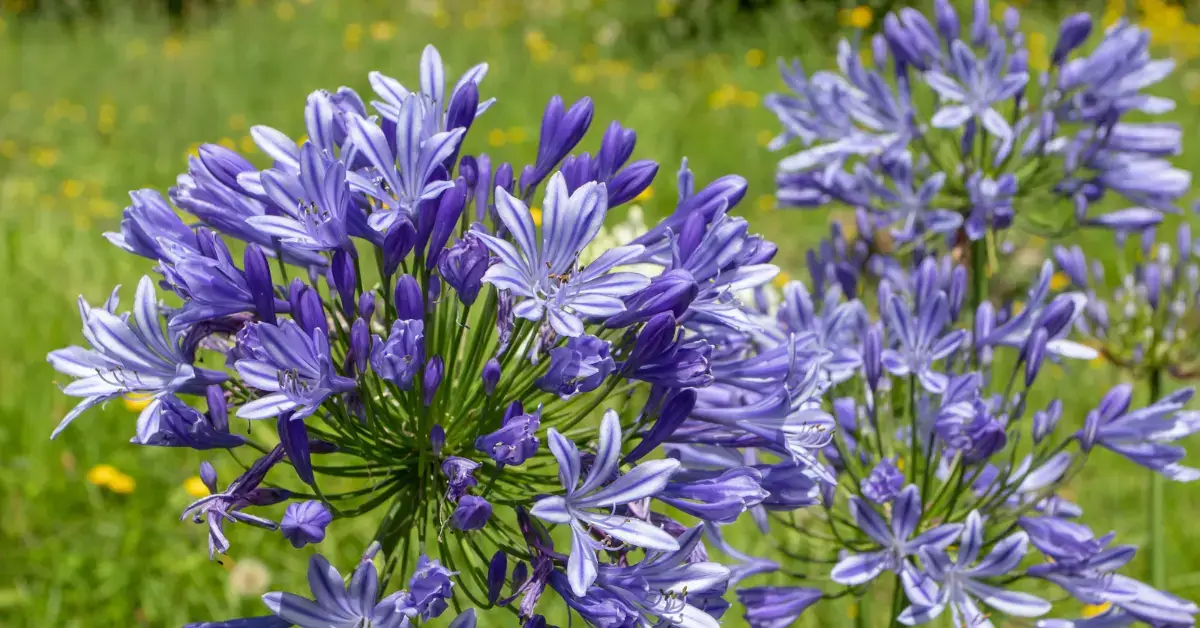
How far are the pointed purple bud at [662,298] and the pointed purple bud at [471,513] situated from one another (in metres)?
0.37

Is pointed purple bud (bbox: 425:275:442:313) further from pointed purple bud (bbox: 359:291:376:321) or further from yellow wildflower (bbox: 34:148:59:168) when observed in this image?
yellow wildflower (bbox: 34:148:59:168)

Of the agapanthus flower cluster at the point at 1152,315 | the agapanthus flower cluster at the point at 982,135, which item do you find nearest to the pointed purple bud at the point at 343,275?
the agapanthus flower cluster at the point at 982,135

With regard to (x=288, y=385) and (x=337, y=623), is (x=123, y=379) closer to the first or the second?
(x=288, y=385)

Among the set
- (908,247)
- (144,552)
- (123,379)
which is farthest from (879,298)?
(144,552)

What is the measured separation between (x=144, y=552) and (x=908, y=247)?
277cm

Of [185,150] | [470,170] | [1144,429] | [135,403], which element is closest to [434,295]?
[470,170]

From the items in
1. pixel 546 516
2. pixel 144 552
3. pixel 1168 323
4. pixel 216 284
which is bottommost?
pixel 144 552

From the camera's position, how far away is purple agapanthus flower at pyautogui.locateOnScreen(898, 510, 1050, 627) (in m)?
1.83

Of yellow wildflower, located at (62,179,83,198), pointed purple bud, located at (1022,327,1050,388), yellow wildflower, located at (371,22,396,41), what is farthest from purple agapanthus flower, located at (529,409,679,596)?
yellow wildflower, located at (371,22,396,41)

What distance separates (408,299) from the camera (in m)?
1.54

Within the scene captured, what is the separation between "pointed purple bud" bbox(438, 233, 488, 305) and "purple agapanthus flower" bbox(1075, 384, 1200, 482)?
1282 mm

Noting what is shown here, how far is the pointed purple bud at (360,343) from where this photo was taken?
1.52 m

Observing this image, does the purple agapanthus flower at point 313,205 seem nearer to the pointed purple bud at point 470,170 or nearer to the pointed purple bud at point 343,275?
the pointed purple bud at point 343,275

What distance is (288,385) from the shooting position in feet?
4.90
